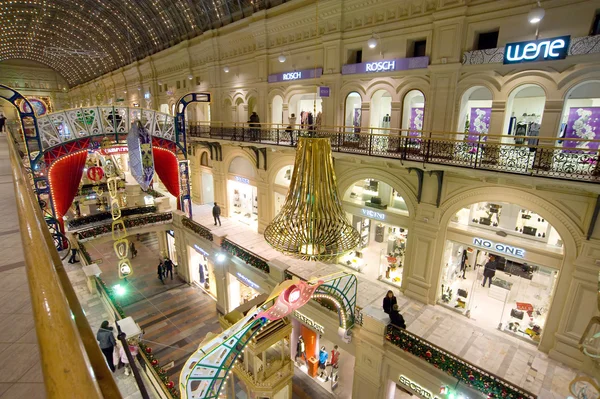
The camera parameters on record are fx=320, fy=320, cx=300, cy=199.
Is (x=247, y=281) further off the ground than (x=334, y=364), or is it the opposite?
(x=247, y=281)

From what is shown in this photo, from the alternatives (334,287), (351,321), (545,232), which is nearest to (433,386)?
(351,321)

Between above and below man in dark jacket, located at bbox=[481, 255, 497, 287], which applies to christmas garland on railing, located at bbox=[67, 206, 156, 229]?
below

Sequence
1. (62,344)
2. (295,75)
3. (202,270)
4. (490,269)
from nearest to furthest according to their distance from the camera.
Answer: (62,344), (490,269), (295,75), (202,270)

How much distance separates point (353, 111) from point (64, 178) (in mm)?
Result: 12427

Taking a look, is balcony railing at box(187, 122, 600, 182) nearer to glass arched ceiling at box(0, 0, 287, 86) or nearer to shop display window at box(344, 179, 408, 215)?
shop display window at box(344, 179, 408, 215)

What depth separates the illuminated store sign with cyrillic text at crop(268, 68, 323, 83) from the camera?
13414 millimetres

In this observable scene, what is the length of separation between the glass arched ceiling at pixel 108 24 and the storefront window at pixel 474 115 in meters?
9.31

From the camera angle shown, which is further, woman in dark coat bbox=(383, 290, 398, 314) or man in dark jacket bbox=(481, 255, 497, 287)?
man in dark jacket bbox=(481, 255, 497, 287)

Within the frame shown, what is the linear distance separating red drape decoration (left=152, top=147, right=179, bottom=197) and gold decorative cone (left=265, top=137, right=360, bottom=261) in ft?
45.9

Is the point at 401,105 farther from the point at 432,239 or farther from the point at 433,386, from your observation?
the point at 433,386

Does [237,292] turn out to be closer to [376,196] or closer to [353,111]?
[376,196]

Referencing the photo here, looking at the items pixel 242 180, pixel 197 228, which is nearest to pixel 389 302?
pixel 197 228

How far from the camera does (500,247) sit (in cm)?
948

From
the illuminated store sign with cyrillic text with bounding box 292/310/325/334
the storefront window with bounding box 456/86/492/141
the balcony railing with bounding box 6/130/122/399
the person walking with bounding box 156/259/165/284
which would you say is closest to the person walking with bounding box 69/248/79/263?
the person walking with bounding box 156/259/165/284
